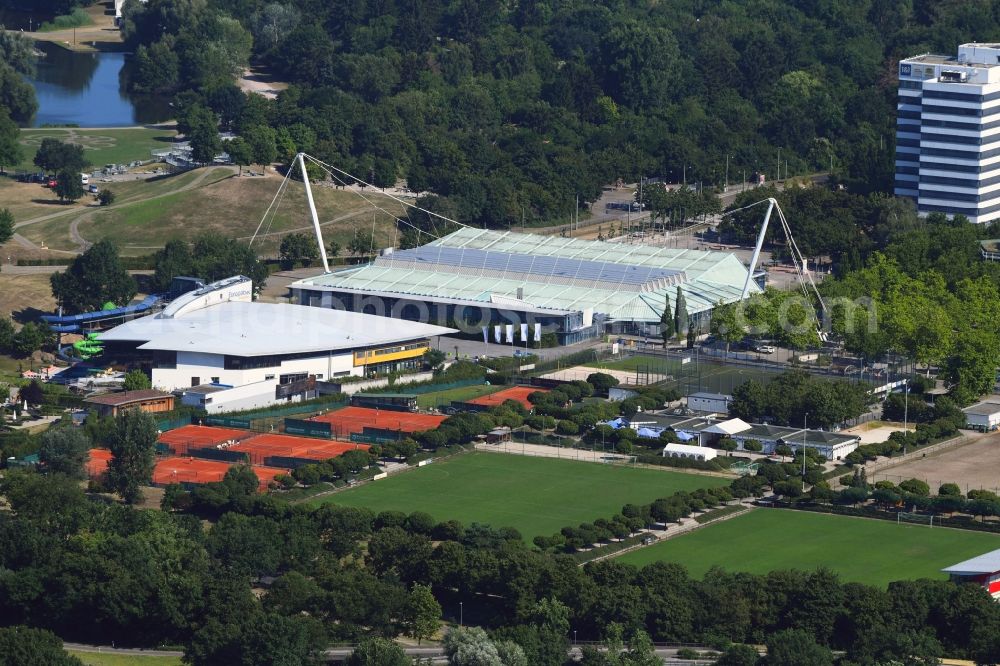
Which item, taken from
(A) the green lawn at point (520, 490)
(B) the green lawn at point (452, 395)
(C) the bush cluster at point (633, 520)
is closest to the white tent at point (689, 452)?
(A) the green lawn at point (520, 490)

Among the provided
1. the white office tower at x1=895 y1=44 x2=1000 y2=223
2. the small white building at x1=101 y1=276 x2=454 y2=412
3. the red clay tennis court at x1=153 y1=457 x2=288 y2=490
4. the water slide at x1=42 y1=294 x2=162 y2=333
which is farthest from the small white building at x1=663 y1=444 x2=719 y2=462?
the white office tower at x1=895 y1=44 x2=1000 y2=223

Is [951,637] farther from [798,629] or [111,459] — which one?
[111,459]

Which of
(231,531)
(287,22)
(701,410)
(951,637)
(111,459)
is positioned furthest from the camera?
(287,22)

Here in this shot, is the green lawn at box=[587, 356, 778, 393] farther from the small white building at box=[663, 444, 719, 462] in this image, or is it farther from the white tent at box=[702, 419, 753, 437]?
the small white building at box=[663, 444, 719, 462]

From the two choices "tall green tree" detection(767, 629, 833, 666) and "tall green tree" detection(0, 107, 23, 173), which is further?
"tall green tree" detection(0, 107, 23, 173)

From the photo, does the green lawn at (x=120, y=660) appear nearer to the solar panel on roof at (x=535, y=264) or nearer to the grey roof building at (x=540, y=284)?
the grey roof building at (x=540, y=284)

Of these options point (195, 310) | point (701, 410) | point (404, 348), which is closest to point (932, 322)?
point (701, 410)

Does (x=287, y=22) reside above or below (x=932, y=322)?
above
